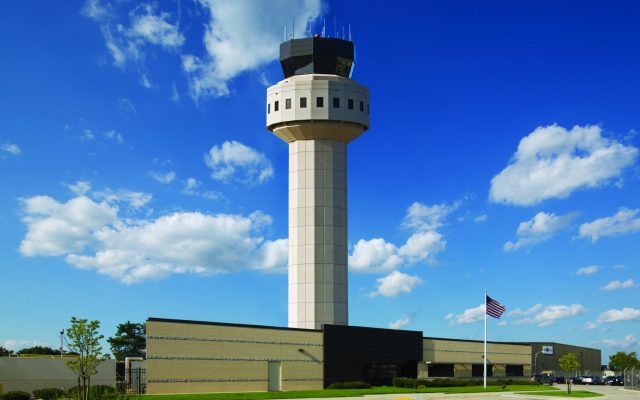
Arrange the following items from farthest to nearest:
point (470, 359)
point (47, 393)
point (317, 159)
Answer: point (470, 359) < point (317, 159) < point (47, 393)

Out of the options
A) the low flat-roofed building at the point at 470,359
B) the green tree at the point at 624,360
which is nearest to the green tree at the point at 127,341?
the low flat-roofed building at the point at 470,359

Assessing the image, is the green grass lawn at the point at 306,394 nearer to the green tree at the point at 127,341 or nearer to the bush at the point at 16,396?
the bush at the point at 16,396

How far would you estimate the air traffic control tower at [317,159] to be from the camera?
68.1m

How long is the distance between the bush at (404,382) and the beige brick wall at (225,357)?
325 inches

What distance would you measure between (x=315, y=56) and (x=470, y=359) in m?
34.6

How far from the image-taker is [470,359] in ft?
263

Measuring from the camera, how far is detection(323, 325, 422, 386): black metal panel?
6328 cm

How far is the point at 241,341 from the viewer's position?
185ft

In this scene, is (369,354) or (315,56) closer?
(369,354)

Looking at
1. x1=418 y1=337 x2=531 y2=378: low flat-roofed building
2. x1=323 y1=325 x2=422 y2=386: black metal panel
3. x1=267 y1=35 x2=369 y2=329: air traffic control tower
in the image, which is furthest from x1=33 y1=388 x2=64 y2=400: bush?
x1=418 y1=337 x2=531 y2=378: low flat-roofed building

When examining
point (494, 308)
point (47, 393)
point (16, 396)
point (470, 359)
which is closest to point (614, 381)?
point (470, 359)

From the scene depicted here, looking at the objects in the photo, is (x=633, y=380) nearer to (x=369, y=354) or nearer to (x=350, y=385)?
(x=369, y=354)

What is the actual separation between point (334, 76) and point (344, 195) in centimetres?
1069

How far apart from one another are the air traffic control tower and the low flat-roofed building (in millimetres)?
11104
